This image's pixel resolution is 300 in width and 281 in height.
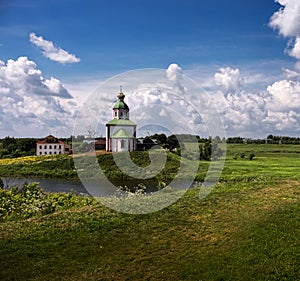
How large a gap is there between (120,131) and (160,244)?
1681 inches

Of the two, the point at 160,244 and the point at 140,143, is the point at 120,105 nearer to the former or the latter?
the point at 140,143

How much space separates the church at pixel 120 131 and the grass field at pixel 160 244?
1471 inches

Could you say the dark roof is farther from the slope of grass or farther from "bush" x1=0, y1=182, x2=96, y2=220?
the slope of grass

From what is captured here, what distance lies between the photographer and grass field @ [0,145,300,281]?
352 inches

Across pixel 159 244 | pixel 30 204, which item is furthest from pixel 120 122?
pixel 159 244

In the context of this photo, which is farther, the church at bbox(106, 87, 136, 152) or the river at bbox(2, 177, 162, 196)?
the church at bbox(106, 87, 136, 152)

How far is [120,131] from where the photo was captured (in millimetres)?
52969

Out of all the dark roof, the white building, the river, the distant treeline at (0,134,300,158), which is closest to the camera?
the river

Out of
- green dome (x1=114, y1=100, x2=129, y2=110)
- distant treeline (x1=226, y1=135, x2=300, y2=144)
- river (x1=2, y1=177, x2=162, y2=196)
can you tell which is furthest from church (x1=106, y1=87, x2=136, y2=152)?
distant treeline (x1=226, y1=135, x2=300, y2=144)

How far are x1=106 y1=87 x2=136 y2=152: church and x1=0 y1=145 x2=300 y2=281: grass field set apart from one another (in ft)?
123

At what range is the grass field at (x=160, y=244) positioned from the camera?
8938mm

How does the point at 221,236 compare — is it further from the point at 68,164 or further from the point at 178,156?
the point at 68,164

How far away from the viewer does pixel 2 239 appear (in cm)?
1086

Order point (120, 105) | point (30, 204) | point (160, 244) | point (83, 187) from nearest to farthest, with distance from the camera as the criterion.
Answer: point (160, 244)
point (30, 204)
point (83, 187)
point (120, 105)
